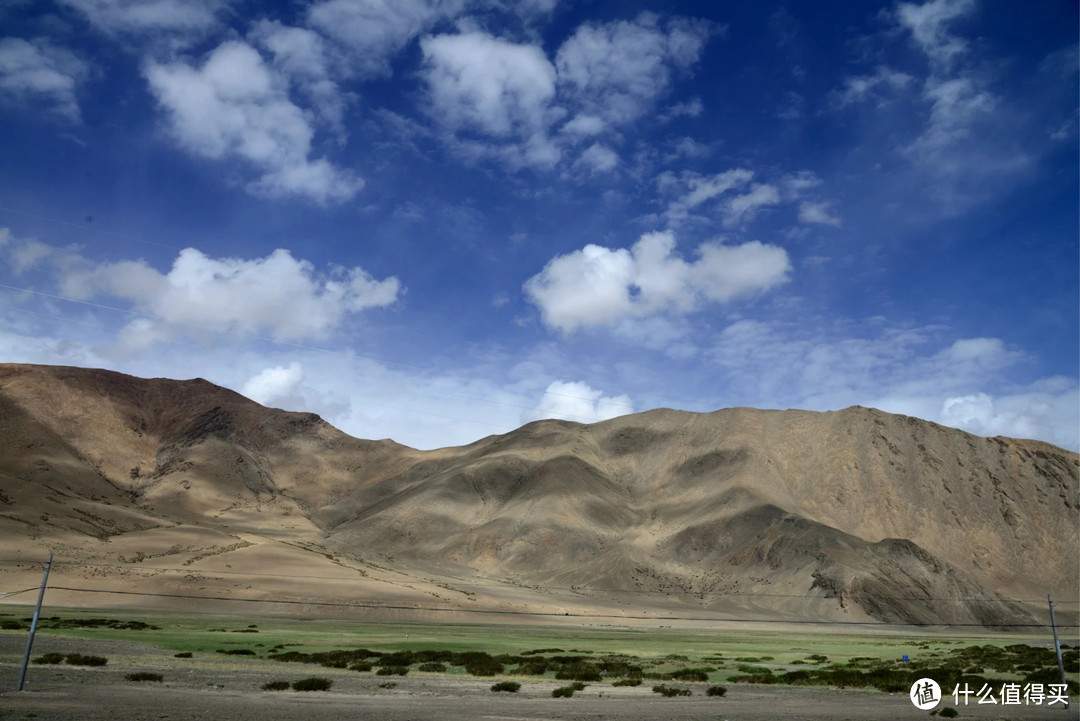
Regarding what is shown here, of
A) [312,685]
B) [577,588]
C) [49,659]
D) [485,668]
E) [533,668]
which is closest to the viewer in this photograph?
[312,685]

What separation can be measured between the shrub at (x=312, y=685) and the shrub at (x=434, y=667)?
9028 millimetres

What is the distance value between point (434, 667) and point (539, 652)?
14385mm

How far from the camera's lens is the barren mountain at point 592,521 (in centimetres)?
11212

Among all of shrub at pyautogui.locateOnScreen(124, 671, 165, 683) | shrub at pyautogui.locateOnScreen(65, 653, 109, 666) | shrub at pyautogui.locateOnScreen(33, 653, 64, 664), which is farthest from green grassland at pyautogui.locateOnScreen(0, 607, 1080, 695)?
shrub at pyautogui.locateOnScreen(124, 671, 165, 683)

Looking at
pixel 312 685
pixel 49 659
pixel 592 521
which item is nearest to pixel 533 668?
pixel 312 685

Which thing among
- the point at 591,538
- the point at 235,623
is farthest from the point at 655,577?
the point at 235,623

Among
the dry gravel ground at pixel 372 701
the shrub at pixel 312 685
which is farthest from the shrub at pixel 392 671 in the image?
the shrub at pixel 312 685

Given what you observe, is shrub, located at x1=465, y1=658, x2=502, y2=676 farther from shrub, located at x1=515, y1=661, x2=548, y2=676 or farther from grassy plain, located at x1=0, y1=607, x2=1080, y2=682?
shrub, located at x1=515, y1=661, x2=548, y2=676

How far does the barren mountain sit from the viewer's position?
368ft

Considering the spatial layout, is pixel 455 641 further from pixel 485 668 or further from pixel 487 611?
pixel 487 611

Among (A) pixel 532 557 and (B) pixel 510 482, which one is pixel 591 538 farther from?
(B) pixel 510 482

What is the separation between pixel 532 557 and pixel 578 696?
415 ft

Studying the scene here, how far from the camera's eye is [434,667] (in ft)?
130

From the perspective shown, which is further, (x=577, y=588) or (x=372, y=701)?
(x=577, y=588)
